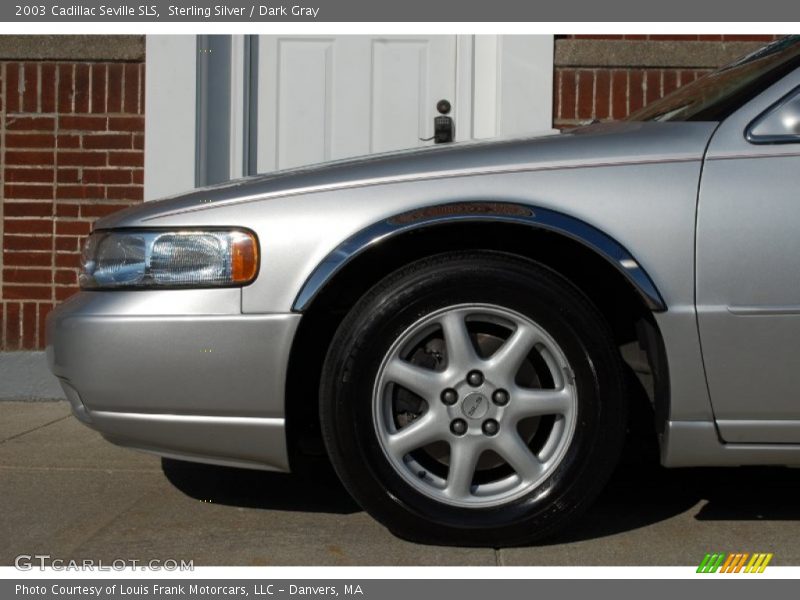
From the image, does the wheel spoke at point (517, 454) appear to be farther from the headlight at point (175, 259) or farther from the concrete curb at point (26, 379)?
→ the concrete curb at point (26, 379)

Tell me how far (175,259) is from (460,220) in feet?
2.53

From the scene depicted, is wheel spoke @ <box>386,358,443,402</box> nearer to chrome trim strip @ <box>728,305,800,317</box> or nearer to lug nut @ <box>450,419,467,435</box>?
lug nut @ <box>450,419,467,435</box>

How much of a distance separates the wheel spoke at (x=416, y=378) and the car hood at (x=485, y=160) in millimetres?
491

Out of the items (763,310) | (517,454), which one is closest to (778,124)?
(763,310)

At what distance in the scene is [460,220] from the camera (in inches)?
108

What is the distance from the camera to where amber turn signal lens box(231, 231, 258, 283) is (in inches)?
109

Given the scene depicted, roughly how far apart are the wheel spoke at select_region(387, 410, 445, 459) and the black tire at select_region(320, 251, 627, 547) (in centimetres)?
4

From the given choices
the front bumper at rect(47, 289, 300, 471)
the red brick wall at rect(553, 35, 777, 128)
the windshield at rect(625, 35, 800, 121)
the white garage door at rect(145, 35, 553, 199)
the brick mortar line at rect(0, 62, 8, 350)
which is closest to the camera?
the front bumper at rect(47, 289, 300, 471)

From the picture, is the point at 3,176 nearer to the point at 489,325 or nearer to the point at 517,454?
the point at 489,325

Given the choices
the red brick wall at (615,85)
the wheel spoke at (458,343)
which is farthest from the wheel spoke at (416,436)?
the red brick wall at (615,85)

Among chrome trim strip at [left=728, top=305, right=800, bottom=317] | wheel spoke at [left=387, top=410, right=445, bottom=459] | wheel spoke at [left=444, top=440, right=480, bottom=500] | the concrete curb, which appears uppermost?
chrome trim strip at [left=728, top=305, right=800, bottom=317]

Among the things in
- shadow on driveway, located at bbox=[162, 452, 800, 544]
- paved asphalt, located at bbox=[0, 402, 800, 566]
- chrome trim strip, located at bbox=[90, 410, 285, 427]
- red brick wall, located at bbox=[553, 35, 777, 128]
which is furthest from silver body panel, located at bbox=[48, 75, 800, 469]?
red brick wall, located at bbox=[553, 35, 777, 128]

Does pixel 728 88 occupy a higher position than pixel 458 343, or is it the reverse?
pixel 728 88

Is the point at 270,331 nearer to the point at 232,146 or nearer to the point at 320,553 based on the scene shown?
the point at 320,553
